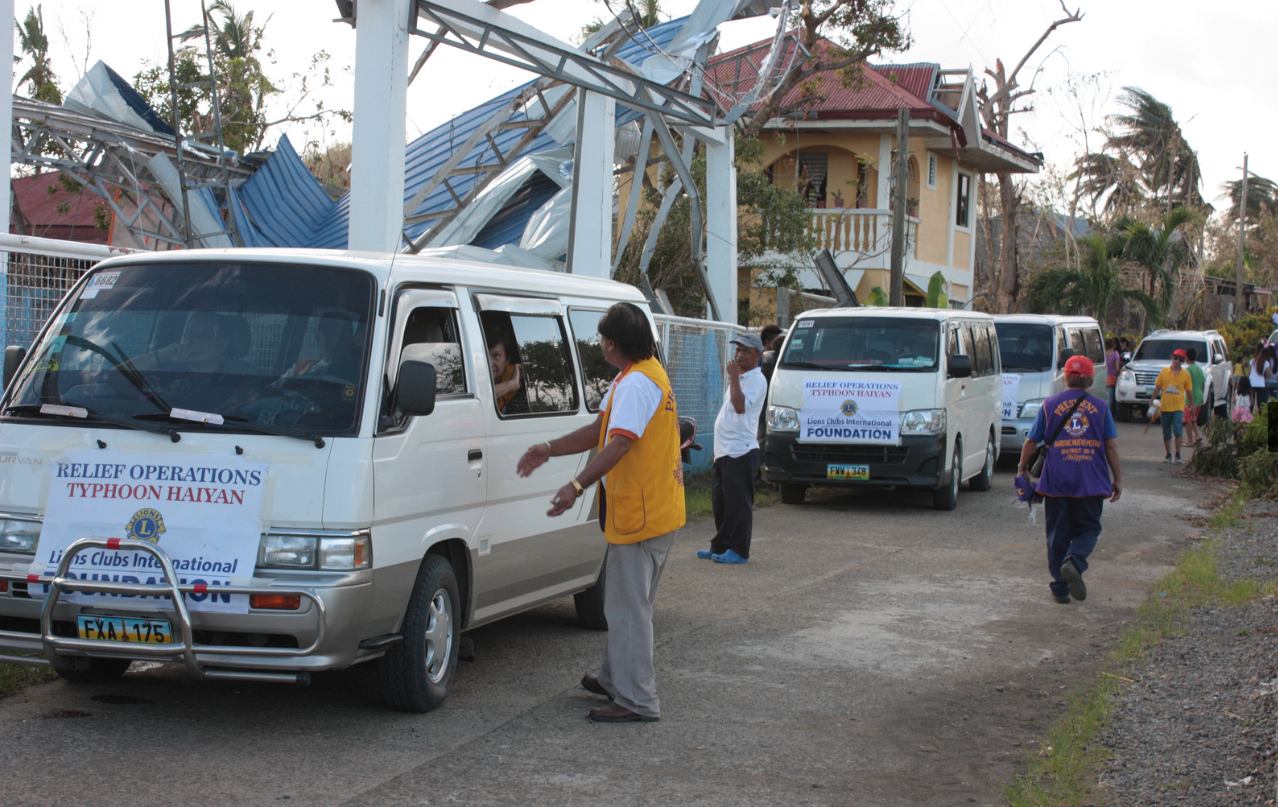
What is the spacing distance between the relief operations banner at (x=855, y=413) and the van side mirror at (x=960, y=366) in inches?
29.4

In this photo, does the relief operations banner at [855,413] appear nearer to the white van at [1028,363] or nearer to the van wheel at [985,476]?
the van wheel at [985,476]

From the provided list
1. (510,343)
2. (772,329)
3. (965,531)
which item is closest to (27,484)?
(510,343)

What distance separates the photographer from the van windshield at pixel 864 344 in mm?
13453

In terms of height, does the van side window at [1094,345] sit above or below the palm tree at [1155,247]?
below

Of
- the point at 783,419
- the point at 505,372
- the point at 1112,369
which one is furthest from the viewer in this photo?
the point at 1112,369

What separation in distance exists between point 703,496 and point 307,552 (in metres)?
8.78

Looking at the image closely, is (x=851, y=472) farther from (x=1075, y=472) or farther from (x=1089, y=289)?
(x=1089, y=289)

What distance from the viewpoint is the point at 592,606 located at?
7438 mm

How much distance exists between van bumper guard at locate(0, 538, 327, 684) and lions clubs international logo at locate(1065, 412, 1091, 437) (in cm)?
570

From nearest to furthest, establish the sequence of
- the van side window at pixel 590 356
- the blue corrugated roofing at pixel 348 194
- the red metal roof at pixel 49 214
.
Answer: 1. the van side window at pixel 590 356
2. the blue corrugated roofing at pixel 348 194
3. the red metal roof at pixel 49 214

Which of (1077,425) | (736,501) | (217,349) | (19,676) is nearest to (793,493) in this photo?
(736,501)

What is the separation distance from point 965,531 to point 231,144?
19.6 meters

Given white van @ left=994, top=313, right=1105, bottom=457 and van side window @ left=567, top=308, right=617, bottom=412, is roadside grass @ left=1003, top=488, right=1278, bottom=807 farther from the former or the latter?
white van @ left=994, top=313, right=1105, bottom=457

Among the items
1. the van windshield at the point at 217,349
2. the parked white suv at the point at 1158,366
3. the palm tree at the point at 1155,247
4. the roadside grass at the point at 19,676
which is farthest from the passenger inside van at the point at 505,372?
the palm tree at the point at 1155,247
